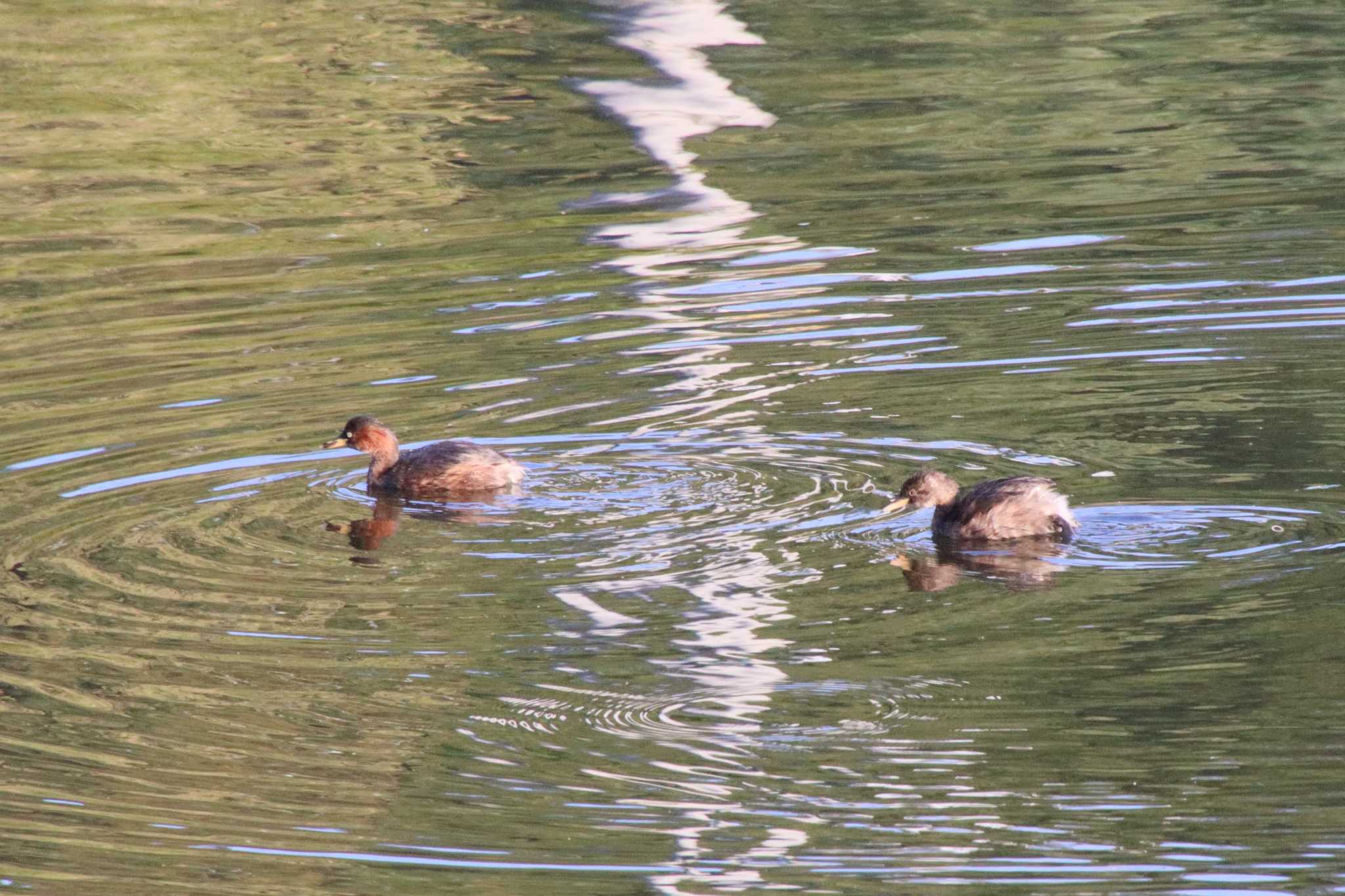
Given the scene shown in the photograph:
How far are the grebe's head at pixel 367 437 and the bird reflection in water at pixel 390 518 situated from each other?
0.96 ft

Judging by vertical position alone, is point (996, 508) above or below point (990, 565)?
above

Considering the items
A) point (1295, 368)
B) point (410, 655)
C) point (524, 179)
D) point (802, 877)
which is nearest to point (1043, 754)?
point (802, 877)

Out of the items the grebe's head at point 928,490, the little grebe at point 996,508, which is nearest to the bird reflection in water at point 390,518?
the grebe's head at point 928,490

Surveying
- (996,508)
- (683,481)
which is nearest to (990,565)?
(996,508)

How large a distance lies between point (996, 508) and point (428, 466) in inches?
106

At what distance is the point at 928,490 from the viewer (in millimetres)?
9086

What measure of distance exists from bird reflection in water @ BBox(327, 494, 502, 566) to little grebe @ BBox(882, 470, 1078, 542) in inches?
73.2

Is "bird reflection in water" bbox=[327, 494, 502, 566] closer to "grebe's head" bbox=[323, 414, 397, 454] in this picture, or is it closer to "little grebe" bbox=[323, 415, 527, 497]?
"little grebe" bbox=[323, 415, 527, 497]

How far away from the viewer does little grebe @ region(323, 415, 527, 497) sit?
984cm

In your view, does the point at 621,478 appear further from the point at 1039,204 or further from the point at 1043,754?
the point at 1039,204

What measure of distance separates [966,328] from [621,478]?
2.97 meters

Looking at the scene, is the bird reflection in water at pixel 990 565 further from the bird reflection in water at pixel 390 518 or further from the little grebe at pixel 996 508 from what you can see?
the bird reflection in water at pixel 390 518

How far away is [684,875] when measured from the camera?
6.10 metres

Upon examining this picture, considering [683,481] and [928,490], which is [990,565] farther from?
[683,481]
